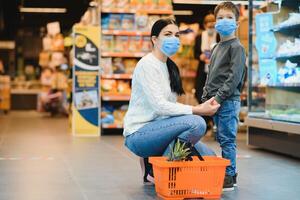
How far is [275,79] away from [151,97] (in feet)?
10.6

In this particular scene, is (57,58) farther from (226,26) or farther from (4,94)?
(226,26)

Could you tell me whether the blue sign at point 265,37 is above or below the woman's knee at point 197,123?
above

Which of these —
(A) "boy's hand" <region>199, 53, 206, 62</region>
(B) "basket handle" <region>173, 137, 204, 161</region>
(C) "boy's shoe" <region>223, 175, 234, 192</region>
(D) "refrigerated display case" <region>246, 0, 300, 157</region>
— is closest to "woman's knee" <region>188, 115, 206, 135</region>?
(B) "basket handle" <region>173, 137, 204, 161</region>

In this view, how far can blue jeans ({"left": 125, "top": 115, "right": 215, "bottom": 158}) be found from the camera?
4.26 meters

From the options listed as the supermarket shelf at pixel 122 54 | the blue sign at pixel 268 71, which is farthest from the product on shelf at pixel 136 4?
the blue sign at pixel 268 71

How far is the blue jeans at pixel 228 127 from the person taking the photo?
181 inches

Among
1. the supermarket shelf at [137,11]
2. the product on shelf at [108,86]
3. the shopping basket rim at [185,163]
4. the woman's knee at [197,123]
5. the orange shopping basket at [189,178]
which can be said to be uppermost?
the supermarket shelf at [137,11]

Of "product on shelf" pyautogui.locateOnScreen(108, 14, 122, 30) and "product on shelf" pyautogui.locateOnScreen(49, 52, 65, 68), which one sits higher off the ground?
"product on shelf" pyautogui.locateOnScreen(108, 14, 122, 30)

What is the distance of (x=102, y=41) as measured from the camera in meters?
9.55

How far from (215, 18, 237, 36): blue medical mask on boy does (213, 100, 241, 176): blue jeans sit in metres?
0.54

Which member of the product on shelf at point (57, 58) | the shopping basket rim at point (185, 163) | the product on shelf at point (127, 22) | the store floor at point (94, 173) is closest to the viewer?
the shopping basket rim at point (185, 163)

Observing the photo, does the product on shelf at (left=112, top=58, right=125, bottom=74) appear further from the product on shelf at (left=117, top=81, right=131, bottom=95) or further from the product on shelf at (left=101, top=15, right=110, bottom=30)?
the product on shelf at (left=101, top=15, right=110, bottom=30)

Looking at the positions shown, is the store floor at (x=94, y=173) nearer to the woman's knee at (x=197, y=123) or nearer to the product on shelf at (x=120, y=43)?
the woman's knee at (x=197, y=123)

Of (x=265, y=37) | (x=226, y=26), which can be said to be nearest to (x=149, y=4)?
(x=265, y=37)
